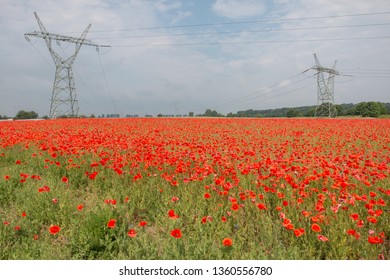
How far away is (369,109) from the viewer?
83.1 m

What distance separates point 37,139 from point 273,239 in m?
8.20

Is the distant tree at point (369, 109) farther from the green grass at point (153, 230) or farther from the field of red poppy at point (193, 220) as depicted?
the green grass at point (153, 230)

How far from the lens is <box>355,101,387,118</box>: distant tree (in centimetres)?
8141

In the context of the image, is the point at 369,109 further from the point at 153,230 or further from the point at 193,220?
the point at 153,230

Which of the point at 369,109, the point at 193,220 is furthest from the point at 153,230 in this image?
the point at 369,109

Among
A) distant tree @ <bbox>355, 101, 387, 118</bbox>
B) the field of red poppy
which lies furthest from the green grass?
distant tree @ <bbox>355, 101, 387, 118</bbox>

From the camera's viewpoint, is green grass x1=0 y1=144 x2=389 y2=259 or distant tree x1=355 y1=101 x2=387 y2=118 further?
distant tree x1=355 y1=101 x2=387 y2=118

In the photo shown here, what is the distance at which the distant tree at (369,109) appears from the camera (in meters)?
81.4

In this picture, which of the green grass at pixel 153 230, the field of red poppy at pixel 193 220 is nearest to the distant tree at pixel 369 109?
the field of red poppy at pixel 193 220

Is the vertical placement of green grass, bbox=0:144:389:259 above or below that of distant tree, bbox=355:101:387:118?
below

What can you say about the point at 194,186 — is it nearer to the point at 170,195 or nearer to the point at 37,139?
the point at 170,195

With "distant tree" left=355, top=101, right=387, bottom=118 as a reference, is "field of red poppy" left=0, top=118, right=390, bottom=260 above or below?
below

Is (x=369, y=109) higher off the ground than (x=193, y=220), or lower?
higher

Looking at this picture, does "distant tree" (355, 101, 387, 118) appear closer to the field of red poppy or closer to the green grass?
the field of red poppy
